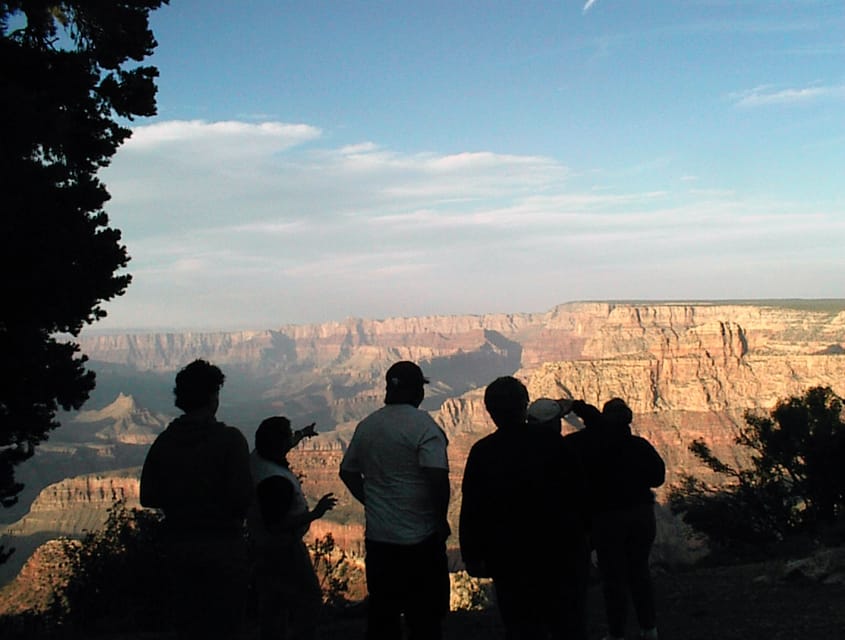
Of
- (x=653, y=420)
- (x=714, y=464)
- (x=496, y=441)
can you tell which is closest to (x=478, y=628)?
(x=496, y=441)

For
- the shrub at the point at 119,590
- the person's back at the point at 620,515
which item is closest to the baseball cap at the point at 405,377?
the person's back at the point at 620,515

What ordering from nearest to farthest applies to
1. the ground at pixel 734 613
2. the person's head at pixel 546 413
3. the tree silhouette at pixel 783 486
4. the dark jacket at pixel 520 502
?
the dark jacket at pixel 520 502 → the person's head at pixel 546 413 → the ground at pixel 734 613 → the tree silhouette at pixel 783 486

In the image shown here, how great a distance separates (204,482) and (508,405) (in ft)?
6.37

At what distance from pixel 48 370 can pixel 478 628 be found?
6298mm

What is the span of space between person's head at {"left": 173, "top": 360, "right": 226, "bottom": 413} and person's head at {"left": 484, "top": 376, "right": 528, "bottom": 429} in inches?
70.5

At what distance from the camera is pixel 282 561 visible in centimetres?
502

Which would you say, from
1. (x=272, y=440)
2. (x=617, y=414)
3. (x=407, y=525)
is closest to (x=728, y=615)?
(x=617, y=414)

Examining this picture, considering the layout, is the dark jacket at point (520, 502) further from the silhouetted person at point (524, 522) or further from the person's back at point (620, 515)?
the person's back at point (620, 515)

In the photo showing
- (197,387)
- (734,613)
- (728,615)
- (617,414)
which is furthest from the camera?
(734,613)

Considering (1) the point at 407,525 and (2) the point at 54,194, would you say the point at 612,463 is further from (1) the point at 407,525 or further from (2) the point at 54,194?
(2) the point at 54,194

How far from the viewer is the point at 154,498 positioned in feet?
15.2

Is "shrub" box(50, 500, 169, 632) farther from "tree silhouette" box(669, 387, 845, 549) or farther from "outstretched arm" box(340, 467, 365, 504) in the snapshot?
"tree silhouette" box(669, 387, 845, 549)

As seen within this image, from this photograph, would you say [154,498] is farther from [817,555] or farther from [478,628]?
[817,555]

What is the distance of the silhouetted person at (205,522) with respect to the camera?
4.54m
